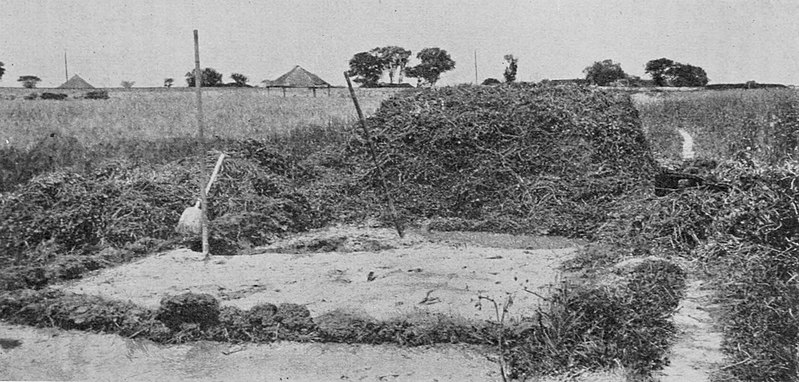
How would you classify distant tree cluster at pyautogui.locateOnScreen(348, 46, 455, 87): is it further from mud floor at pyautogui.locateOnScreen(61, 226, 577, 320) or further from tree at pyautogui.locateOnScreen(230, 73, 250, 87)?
mud floor at pyautogui.locateOnScreen(61, 226, 577, 320)

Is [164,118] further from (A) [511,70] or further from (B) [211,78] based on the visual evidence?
(B) [211,78]

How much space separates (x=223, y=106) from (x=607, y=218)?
17.3 m

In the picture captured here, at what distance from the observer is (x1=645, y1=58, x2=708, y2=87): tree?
36.5 m

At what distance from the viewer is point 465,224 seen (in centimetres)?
948

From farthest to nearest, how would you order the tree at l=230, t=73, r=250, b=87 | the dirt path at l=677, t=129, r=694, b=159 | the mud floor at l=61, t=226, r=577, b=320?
the tree at l=230, t=73, r=250, b=87
the dirt path at l=677, t=129, r=694, b=159
the mud floor at l=61, t=226, r=577, b=320

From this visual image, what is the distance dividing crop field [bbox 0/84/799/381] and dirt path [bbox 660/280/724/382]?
0.23 feet

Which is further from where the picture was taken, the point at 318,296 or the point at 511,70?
the point at 511,70

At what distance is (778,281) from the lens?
4.48 meters

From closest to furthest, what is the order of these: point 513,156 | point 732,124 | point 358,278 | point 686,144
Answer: point 358,278 < point 513,156 < point 732,124 < point 686,144

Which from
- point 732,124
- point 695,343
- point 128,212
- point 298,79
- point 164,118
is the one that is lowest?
point 695,343

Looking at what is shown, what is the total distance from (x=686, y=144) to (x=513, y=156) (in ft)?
19.4

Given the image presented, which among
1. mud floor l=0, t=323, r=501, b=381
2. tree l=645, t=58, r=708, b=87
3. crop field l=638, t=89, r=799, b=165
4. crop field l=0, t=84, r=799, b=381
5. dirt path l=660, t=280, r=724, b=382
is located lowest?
mud floor l=0, t=323, r=501, b=381

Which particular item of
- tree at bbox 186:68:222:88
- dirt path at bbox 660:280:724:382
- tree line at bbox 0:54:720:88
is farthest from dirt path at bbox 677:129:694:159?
tree at bbox 186:68:222:88

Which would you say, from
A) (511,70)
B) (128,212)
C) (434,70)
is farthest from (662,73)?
(128,212)
